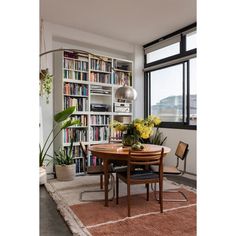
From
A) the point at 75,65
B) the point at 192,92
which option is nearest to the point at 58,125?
the point at 75,65

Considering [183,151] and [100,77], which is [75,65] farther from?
[183,151]

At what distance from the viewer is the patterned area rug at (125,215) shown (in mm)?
2242

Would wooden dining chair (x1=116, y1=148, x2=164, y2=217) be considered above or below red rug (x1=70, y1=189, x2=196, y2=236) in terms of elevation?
above

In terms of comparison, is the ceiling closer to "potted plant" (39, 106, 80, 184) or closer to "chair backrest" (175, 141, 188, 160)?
"potted plant" (39, 106, 80, 184)

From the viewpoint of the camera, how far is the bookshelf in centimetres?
435

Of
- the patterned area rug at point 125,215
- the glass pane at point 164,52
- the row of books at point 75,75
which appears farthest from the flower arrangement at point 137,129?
the glass pane at point 164,52

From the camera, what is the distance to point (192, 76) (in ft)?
14.6

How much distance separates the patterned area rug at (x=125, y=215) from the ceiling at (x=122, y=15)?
2.86 meters

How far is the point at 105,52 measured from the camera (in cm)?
521

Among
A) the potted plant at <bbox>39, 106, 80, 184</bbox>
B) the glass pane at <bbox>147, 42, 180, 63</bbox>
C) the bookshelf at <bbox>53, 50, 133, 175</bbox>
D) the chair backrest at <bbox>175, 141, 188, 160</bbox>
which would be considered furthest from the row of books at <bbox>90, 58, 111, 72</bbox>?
the chair backrest at <bbox>175, 141, 188, 160</bbox>

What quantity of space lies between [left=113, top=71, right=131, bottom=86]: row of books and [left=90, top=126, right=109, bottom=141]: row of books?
107 centimetres

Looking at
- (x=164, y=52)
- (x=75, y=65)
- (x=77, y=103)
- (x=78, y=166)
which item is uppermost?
(x=164, y=52)

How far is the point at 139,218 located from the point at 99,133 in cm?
247

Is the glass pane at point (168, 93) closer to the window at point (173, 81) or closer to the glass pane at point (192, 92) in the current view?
the window at point (173, 81)
